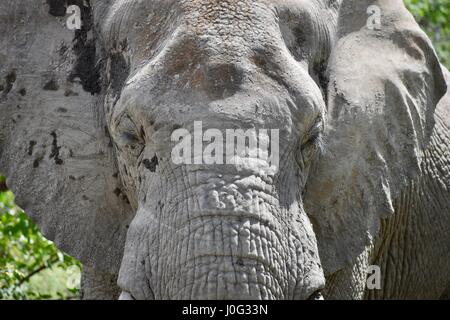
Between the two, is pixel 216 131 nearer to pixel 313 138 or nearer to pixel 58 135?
pixel 313 138

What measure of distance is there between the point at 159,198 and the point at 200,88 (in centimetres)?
44

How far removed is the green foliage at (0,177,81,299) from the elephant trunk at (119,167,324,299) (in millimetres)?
2450

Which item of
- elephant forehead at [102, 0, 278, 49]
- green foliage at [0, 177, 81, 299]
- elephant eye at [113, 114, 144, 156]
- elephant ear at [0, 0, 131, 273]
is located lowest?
green foliage at [0, 177, 81, 299]

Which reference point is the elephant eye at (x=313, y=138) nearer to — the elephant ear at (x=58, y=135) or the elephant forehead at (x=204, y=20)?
the elephant forehead at (x=204, y=20)

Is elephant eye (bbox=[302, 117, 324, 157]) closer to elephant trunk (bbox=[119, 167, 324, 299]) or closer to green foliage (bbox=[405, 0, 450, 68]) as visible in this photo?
elephant trunk (bbox=[119, 167, 324, 299])

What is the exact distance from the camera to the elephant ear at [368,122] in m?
5.35

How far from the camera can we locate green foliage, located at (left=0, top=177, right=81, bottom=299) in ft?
23.4

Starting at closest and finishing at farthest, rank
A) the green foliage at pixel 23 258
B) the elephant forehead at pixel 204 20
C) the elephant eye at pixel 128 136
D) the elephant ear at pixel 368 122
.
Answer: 1. the elephant forehead at pixel 204 20
2. the elephant eye at pixel 128 136
3. the elephant ear at pixel 368 122
4. the green foliage at pixel 23 258

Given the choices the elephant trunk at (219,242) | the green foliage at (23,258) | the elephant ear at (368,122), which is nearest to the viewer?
the elephant trunk at (219,242)

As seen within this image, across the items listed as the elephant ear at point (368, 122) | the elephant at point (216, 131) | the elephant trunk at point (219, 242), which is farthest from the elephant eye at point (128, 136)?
the elephant ear at point (368, 122)

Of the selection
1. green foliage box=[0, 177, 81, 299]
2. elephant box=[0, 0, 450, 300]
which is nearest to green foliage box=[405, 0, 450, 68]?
green foliage box=[0, 177, 81, 299]

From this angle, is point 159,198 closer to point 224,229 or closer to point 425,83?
point 224,229

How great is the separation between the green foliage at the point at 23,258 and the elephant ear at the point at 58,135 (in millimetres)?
1553

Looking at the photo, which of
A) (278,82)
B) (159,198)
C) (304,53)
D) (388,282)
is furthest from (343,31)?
(388,282)
